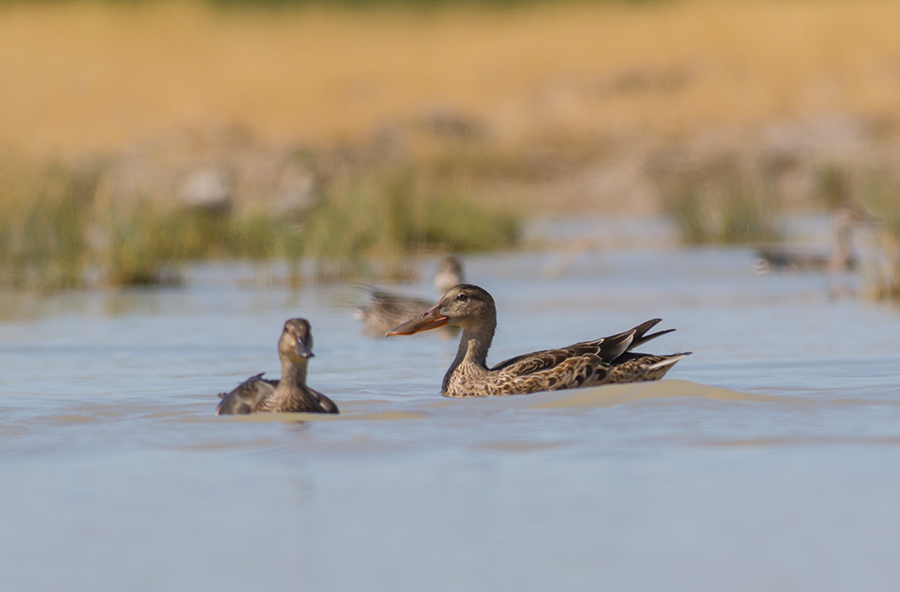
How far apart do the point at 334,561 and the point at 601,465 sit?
5.22 feet

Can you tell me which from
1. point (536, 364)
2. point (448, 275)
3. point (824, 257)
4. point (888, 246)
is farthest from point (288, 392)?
point (824, 257)

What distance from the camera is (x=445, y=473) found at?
6.03m

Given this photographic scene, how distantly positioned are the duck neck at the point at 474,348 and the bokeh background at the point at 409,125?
7.46 metres

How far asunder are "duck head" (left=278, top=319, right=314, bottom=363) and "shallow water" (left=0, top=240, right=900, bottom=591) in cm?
30

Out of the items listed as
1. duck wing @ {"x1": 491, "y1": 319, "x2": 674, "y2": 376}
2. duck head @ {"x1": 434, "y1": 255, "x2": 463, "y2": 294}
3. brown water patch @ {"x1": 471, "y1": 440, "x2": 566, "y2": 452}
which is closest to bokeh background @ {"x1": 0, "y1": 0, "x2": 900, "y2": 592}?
brown water patch @ {"x1": 471, "y1": 440, "x2": 566, "y2": 452}

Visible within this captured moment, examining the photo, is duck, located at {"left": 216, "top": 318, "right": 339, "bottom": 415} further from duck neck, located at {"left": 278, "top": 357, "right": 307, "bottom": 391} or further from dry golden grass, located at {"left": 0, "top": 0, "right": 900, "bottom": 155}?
dry golden grass, located at {"left": 0, "top": 0, "right": 900, "bottom": 155}

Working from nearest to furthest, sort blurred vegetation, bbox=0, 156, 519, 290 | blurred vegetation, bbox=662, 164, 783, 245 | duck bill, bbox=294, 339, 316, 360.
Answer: duck bill, bbox=294, 339, 316, 360
blurred vegetation, bbox=0, 156, 519, 290
blurred vegetation, bbox=662, 164, 783, 245

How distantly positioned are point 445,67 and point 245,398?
3735 centimetres

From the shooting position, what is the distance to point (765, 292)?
587 inches

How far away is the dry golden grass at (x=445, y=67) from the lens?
3853cm

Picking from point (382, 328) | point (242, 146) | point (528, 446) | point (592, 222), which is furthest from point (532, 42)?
point (528, 446)

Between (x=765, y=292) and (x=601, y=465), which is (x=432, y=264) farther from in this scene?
(x=601, y=465)

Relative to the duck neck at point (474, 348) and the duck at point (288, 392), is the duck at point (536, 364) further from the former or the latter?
the duck at point (288, 392)

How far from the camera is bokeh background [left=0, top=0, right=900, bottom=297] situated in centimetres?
1712
